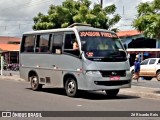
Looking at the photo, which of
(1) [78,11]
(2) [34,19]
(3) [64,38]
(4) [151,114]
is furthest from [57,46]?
(2) [34,19]

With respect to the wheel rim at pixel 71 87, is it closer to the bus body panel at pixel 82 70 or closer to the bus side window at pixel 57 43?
the bus body panel at pixel 82 70

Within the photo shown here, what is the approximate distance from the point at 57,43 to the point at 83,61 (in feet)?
6.81

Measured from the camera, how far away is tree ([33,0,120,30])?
1119 inches

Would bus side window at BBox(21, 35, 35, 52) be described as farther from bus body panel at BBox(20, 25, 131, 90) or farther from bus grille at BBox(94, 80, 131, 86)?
bus grille at BBox(94, 80, 131, 86)

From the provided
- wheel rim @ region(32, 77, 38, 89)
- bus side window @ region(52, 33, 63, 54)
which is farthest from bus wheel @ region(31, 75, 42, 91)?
bus side window @ region(52, 33, 63, 54)

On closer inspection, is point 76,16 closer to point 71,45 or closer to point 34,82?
point 34,82

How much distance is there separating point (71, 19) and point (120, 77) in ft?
54.3

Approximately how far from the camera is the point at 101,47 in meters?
15.0

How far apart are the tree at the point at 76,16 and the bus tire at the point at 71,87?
1322cm

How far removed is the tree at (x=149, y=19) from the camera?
15.8 metres

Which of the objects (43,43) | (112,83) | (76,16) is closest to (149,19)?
(112,83)

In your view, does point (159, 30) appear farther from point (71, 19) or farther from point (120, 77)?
point (71, 19)

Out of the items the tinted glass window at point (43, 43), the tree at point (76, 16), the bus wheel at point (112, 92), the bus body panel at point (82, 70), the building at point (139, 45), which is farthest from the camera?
the building at point (139, 45)

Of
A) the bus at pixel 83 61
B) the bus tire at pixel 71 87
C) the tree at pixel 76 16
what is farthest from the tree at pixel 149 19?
the tree at pixel 76 16
